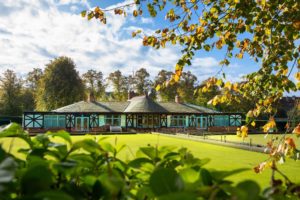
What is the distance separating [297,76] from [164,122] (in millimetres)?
38910

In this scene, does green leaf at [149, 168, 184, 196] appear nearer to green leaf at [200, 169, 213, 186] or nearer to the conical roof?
green leaf at [200, 169, 213, 186]

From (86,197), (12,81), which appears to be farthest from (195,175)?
(12,81)

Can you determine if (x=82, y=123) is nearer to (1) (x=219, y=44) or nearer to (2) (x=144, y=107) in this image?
(2) (x=144, y=107)

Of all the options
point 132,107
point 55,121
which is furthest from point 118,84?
point 55,121

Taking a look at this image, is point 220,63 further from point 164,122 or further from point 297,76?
point 164,122

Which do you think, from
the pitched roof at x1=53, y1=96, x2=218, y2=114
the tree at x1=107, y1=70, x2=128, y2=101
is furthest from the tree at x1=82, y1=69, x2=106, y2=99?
the pitched roof at x1=53, y1=96, x2=218, y2=114

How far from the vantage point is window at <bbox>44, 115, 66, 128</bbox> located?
38.1 meters

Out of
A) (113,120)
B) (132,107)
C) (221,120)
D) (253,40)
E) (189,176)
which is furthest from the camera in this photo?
(221,120)

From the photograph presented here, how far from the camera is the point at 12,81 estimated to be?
5400 centimetres

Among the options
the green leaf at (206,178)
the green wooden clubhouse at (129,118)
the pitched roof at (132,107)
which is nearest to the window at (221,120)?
the green wooden clubhouse at (129,118)

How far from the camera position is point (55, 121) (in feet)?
126

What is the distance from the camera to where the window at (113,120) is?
134 feet

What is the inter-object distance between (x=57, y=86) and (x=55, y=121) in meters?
18.4

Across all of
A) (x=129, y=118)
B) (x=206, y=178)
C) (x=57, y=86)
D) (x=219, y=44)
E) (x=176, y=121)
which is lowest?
(x=176, y=121)
